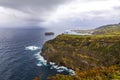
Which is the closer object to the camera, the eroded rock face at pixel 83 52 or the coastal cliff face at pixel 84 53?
the coastal cliff face at pixel 84 53

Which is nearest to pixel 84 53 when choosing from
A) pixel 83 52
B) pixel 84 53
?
pixel 84 53

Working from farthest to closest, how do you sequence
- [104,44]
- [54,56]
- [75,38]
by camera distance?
[75,38] → [54,56] → [104,44]

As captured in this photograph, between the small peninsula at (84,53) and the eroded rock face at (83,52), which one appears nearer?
the small peninsula at (84,53)

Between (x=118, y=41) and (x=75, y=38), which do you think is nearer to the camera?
(x=118, y=41)

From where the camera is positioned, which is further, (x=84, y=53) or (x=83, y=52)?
(x=83, y=52)

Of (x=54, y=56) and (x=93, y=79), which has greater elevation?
(x=93, y=79)

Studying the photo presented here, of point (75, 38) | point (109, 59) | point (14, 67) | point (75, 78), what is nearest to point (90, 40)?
point (75, 38)

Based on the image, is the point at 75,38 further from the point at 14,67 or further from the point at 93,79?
the point at 93,79

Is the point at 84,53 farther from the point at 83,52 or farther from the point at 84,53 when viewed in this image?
the point at 83,52

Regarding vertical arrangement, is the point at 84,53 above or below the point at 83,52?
below

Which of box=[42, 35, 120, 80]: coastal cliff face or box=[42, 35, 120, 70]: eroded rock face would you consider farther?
box=[42, 35, 120, 70]: eroded rock face

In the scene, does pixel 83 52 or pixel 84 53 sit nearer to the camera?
pixel 84 53
